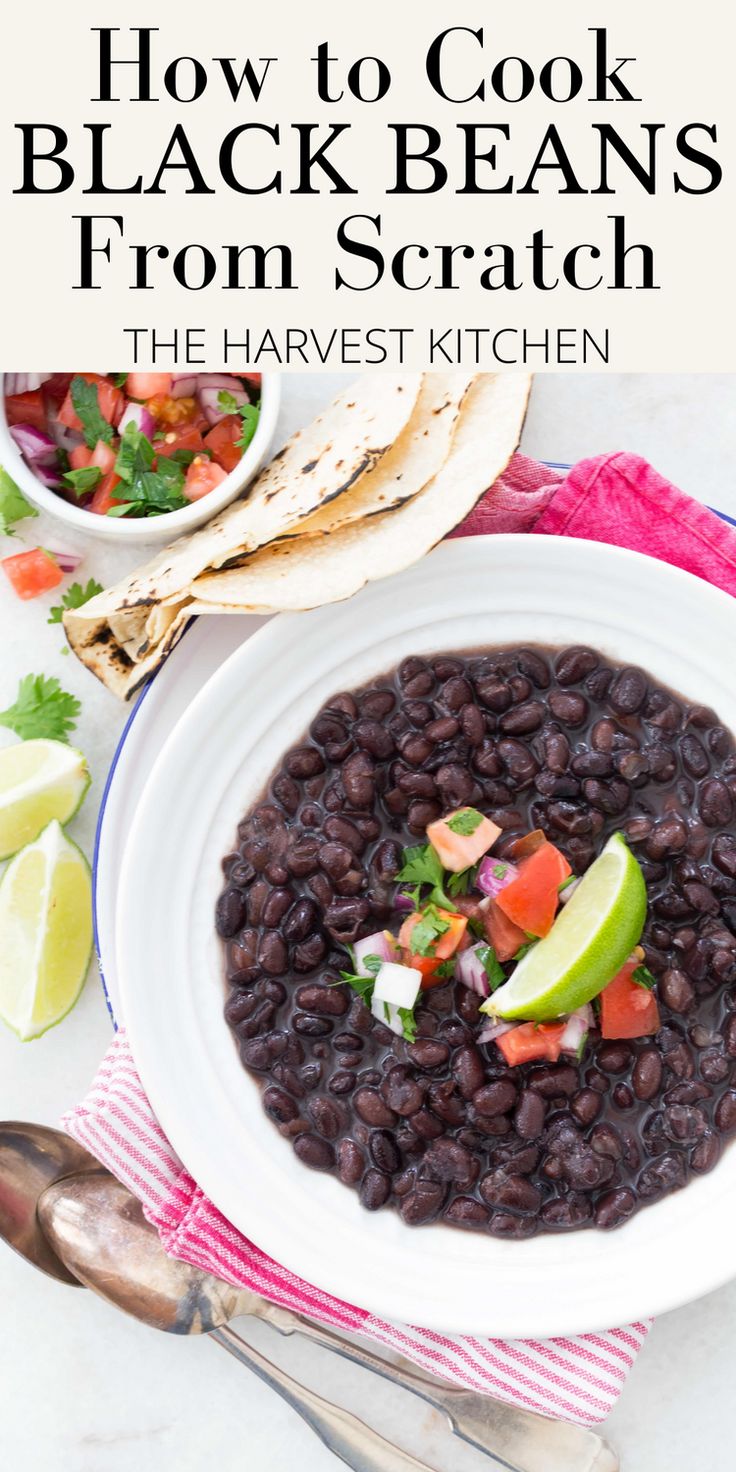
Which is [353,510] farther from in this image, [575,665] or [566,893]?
[566,893]

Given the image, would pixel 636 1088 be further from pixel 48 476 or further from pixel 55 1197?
pixel 48 476

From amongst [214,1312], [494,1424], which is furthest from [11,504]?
[494,1424]

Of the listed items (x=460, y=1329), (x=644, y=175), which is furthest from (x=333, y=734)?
(x=644, y=175)

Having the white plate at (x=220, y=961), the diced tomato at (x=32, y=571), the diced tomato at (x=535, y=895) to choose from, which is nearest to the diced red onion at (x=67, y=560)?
the diced tomato at (x=32, y=571)

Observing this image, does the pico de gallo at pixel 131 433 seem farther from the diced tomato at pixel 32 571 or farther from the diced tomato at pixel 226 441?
the diced tomato at pixel 32 571

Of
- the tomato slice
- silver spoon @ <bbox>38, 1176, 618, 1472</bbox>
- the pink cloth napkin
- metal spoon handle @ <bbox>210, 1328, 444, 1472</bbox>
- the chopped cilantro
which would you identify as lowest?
metal spoon handle @ <bbox>210, 1328, 444, 1472</bbox>

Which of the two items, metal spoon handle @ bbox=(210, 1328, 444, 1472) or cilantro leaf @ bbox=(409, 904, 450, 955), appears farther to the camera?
metal spoon handle @ bbox=(210, 1328, 444, 1472)

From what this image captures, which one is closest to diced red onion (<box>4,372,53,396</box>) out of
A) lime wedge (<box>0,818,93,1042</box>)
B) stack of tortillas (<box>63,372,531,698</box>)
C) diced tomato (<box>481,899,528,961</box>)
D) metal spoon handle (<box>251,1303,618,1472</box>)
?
stack of tortillas (<box>63,372,531,698</box>)

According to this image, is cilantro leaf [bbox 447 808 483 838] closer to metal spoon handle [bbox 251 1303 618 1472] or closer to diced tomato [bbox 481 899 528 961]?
diced tomato [bbox 481 899 528 961]
